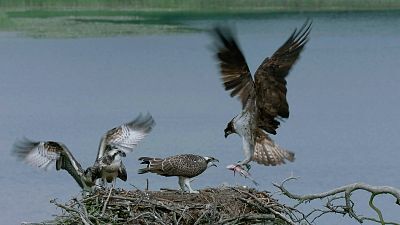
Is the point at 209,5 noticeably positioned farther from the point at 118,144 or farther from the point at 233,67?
the point at 233,67

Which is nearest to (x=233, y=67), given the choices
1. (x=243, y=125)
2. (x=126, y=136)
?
(x=243, y=125)

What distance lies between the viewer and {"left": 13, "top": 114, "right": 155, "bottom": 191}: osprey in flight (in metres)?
9.29

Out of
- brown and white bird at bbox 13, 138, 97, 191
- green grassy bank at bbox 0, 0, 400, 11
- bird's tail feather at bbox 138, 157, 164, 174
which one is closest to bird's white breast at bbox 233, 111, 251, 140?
bird's tail feather at bbox 138, 157, 164, 174

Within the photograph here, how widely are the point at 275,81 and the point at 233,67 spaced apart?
12.7 inches

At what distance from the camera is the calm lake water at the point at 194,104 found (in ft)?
49.0

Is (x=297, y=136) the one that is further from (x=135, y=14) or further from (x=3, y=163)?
(x=135, y=14)

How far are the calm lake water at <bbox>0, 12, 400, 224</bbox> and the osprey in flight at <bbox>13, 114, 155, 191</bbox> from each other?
54 centimetres

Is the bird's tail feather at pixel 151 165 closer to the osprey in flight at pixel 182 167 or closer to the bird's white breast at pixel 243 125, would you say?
the osprey in flight at pixel 182 167


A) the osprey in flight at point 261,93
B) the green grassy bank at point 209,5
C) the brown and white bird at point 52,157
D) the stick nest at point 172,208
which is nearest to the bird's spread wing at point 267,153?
the osprey in flight at point 261,93

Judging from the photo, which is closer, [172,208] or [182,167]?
[172,208]

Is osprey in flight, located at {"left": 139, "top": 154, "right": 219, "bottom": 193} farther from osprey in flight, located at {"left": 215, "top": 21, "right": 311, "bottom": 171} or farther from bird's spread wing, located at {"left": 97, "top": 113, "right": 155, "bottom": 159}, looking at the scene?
bird's spread wing, located at {"left": 97, "top": 113, "right": 155, "bottom": 159}

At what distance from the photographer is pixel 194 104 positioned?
71.4 ft

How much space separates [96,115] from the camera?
20781 mm

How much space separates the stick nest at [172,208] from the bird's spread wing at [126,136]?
→ 1.70 metres
